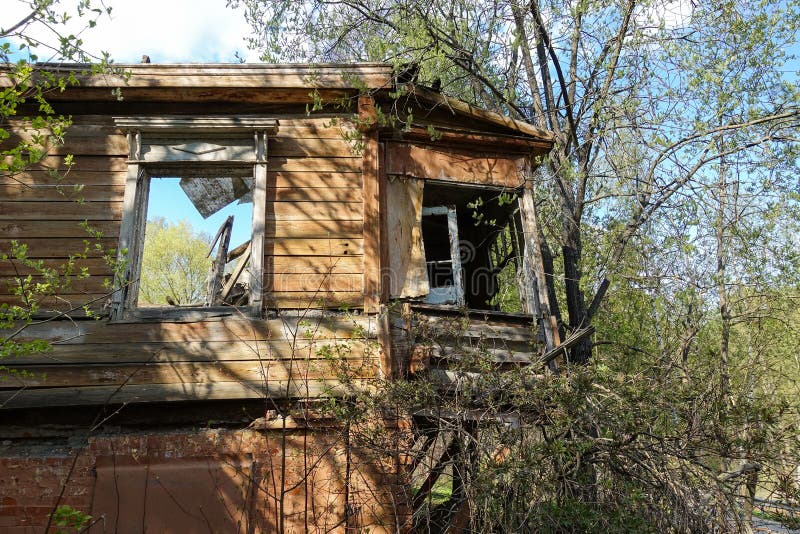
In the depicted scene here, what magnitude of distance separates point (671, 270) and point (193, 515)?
7.83 metres

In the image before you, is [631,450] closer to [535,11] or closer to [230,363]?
[230,363]

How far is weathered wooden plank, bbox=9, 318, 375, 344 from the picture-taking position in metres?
6.07

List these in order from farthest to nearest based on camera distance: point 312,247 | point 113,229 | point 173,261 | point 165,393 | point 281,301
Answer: point 173,261 < point 312,247 < point 113,229 < point 281,301 < point 165,393

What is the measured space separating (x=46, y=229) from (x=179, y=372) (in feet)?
6.93

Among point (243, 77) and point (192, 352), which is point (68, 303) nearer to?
point (192, 352)

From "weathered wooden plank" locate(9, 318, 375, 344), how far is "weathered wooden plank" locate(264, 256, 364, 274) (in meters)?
0.51

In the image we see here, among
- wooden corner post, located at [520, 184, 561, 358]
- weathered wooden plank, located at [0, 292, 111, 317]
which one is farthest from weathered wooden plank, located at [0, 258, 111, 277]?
wooden corner post, located at [520, 184, 561, 358]

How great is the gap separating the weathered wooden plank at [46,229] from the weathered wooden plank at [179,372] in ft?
4.50

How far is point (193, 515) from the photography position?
219 inches

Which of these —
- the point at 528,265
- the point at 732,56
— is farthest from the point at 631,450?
the point at 732,56

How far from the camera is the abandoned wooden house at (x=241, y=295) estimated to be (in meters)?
Answer: 5.63

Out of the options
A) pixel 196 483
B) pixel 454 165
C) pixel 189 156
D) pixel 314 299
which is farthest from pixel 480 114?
pixel 196 483

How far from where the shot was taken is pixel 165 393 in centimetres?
589

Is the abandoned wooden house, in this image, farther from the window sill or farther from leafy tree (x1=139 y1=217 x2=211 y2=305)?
leafy tree (x1=139 y1=217 x2=211 y2=305)
